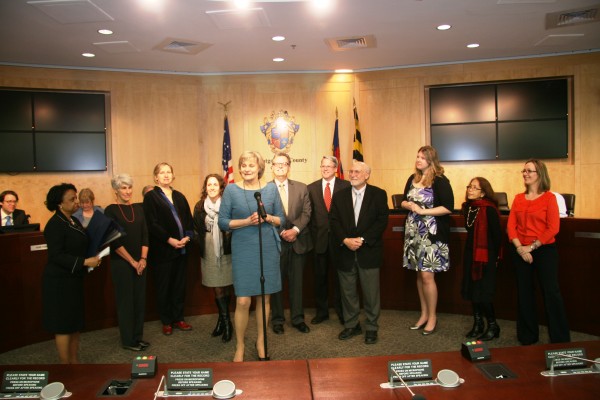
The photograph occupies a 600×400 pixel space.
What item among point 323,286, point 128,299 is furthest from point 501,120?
point 128,299

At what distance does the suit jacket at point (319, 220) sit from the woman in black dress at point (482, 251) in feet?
4.31

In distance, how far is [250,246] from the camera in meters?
3.53

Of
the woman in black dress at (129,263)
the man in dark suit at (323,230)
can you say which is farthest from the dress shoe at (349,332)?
the woman in black dress at (129,263)

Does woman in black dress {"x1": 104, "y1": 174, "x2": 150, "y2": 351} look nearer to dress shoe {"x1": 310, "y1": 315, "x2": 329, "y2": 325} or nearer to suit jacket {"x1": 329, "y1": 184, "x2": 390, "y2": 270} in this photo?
dress shoe {"x1": 310, "y1": 315, "x2": 329, "y2": 325}

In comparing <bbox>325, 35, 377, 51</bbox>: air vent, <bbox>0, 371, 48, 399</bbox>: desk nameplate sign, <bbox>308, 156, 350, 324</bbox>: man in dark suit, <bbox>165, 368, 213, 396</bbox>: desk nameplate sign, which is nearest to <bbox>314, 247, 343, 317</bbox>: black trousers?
<bbox>308, 156, 350, 324</bbox>: man in dark suit

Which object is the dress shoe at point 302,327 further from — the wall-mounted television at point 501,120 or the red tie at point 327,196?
the wall-mounted television at point 501,120

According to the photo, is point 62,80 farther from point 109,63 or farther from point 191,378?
point 191,378

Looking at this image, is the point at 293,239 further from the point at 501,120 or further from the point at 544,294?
the point at 501,120

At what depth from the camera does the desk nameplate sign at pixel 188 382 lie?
68.0 inches

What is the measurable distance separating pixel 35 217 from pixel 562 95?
815 centimetres

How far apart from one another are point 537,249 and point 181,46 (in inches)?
195

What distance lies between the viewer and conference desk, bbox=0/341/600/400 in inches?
65.8

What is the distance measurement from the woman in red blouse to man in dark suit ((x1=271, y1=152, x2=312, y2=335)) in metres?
1.87

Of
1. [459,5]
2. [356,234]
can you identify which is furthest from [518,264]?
[459,5]
